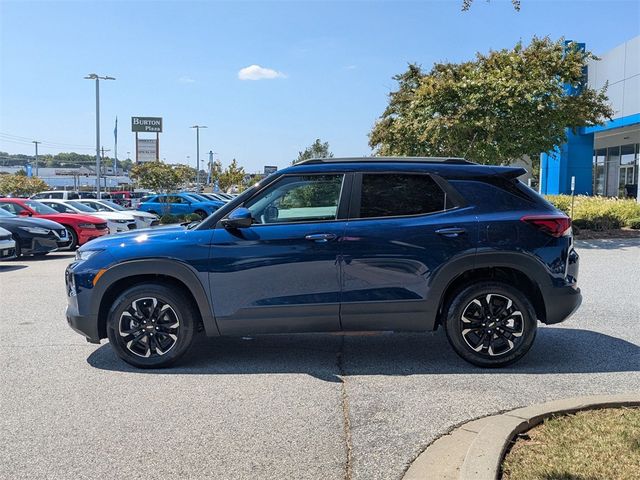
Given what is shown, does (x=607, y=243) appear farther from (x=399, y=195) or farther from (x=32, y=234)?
(x=32, y=234)

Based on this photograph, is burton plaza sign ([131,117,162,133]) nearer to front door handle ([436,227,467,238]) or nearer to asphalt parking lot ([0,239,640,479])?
asphalt parking lot ([0,239,640,479])

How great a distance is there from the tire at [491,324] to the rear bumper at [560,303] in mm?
170

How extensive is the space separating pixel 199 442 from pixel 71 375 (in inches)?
77.4

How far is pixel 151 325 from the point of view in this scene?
204 inches

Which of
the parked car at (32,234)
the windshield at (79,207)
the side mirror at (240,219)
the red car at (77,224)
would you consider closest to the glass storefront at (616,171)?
the windshield at (79,207)

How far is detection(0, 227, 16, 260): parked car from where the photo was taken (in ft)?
41.1

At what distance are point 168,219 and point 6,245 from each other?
48.8ft

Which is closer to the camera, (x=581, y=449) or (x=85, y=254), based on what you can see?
(x=581, y=449)

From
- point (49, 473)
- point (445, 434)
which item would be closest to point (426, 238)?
point (445, 434)

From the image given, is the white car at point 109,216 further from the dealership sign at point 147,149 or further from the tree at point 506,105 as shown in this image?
the dealership sign at point 147,149

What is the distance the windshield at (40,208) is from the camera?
16766mm

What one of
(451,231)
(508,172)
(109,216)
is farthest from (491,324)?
(109,216)

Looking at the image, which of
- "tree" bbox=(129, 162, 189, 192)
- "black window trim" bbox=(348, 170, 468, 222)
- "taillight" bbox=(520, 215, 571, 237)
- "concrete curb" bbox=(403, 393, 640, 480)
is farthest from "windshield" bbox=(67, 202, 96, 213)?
"concrete curb" bbox=(403, 393, 640, 480)

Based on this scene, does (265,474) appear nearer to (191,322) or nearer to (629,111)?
(191,322)
